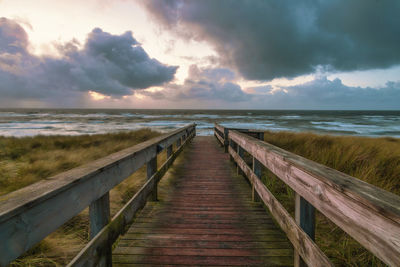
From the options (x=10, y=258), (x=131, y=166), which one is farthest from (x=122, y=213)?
(x=10, y=258)

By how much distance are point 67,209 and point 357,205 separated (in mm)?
1659

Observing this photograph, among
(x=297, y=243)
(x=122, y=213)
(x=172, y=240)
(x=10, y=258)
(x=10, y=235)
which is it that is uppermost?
(x=10, y=235)

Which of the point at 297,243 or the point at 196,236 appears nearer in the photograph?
the point at 297,243

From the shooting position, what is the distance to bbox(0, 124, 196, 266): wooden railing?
911mm

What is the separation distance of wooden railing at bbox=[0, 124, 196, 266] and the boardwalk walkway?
50 centimetres

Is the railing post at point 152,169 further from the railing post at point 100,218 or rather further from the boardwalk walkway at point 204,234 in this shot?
the railing post at point 100,218

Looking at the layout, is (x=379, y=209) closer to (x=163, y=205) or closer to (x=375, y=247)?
(x=375, y=247)

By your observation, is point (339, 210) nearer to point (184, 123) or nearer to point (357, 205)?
point (357, 205)

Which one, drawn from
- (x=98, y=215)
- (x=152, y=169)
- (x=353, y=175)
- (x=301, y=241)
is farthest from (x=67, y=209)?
(x=353, y=175)

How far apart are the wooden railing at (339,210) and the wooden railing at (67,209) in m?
1.61

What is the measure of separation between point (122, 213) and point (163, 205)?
1425 millimetres

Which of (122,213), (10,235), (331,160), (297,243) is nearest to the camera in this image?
(10,235)

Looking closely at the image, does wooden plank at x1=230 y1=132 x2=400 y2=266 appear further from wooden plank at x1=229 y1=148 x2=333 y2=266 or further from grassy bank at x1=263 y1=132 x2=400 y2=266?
grassy bank at x1=263 y1=132 x2=400 y2=266

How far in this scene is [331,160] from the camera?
19.8 ft
